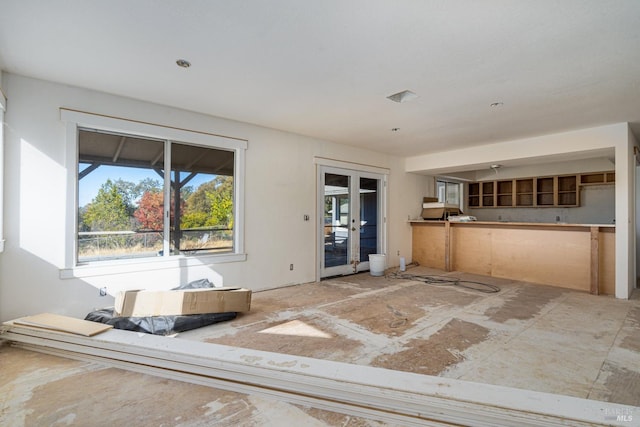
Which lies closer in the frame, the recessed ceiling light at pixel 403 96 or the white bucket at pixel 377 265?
the recessed ceiling light at pixel 403 96

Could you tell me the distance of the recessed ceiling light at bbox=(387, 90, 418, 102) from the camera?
3.38 meters

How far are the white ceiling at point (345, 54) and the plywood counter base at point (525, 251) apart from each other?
73.7 inches

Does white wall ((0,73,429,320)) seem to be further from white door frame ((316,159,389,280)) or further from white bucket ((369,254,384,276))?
white bucket ((369,254,384,276))

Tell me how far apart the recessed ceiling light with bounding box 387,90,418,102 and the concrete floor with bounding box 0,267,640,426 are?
2.50 metres

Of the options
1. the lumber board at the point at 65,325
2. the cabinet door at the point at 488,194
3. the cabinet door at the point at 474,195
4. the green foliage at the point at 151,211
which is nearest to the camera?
the lumber board at the point at 65,325

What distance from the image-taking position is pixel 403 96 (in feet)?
11.4

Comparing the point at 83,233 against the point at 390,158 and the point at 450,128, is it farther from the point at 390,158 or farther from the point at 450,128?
the point at 390,158

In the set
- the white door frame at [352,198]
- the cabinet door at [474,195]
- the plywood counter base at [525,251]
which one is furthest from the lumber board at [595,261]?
the cabinet door at [474,195]

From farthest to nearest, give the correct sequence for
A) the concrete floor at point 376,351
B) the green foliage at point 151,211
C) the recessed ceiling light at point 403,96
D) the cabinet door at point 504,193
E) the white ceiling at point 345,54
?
the cabinet door at point 504,193, the green foliage at point 151,211, the recessed ceiling light at point 403,96, the white ceiling at point 345,54, the concrete floor at point 376,351

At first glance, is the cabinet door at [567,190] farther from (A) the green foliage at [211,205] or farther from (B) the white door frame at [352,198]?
(A) the green foliage at [211,205]

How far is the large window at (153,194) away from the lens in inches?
135

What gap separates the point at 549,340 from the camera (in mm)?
2854

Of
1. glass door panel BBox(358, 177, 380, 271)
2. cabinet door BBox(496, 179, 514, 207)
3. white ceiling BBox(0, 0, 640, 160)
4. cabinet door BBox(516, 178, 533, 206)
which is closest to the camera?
white ceiling BBox(0, 0, 640, 160)

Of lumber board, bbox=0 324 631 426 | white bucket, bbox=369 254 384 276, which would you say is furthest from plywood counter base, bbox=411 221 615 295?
lumber board, bbox=0 324 631 426
